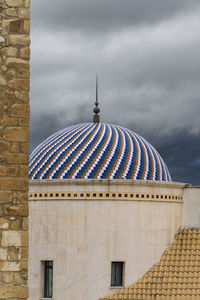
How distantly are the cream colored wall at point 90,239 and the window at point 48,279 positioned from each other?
154 millimetres

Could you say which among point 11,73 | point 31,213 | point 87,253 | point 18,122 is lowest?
point 87,253

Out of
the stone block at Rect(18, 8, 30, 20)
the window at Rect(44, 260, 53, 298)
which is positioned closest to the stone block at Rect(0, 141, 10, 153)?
the stone block at Rect(18, 8, 30, 20)

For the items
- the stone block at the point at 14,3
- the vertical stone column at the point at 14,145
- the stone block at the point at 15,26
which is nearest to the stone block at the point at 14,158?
the vertical stone column at the point at 14,145

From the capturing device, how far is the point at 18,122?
5.86 metres

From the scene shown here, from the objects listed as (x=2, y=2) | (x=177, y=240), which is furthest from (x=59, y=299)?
(x=2, y=2)

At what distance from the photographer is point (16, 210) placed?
18.9 ft

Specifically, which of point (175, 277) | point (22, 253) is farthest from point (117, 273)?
point (22, 253)

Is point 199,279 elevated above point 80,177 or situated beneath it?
situated beneath

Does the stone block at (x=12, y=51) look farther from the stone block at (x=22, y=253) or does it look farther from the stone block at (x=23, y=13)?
the stone block at (x=22, y=253)

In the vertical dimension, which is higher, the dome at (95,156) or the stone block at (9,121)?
the stone block at (9,121)

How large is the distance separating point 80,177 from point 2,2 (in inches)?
270

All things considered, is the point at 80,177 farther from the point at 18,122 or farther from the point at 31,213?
the point at 18,122

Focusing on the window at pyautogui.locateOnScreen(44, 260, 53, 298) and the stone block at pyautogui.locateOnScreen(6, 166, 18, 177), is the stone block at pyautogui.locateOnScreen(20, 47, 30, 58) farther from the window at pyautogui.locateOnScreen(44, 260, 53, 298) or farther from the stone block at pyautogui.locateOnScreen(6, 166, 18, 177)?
the window at pyautogui.locateOnScreen(44, 260, 53, 298)

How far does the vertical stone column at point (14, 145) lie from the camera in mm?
5715
